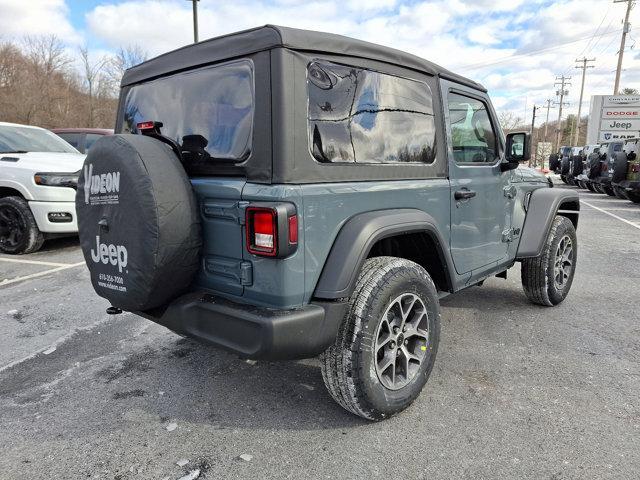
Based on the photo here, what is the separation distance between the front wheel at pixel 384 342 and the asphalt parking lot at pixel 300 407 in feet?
0.62

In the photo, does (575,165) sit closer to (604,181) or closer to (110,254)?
(604,181)

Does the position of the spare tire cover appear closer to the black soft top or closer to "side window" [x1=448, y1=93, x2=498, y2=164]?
the black soft top

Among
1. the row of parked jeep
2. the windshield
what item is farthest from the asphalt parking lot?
the row of parked jeep

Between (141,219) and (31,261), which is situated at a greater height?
(141,219)

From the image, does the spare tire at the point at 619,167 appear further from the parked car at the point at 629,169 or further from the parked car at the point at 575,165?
the parked car at the point at 575,165

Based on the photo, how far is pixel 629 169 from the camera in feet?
45.3

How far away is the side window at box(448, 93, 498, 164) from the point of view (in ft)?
10.2

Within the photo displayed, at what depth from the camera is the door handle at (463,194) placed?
300 centimetres

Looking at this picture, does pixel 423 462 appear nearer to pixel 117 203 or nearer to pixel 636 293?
pixel 117 203

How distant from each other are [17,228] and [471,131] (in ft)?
20.1

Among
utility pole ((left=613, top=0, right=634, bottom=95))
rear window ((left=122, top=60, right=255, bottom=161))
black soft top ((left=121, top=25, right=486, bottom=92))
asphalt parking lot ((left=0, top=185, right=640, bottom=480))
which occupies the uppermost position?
utility pole ((left=613, top=0, right=634, bottom=95))

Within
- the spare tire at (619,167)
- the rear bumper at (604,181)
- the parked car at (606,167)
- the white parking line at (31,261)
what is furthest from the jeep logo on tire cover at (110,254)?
the rear bumper at (604,181)

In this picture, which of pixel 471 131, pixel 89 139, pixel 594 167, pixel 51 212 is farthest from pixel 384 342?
pixel 594 167

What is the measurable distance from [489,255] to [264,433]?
2.10 m
